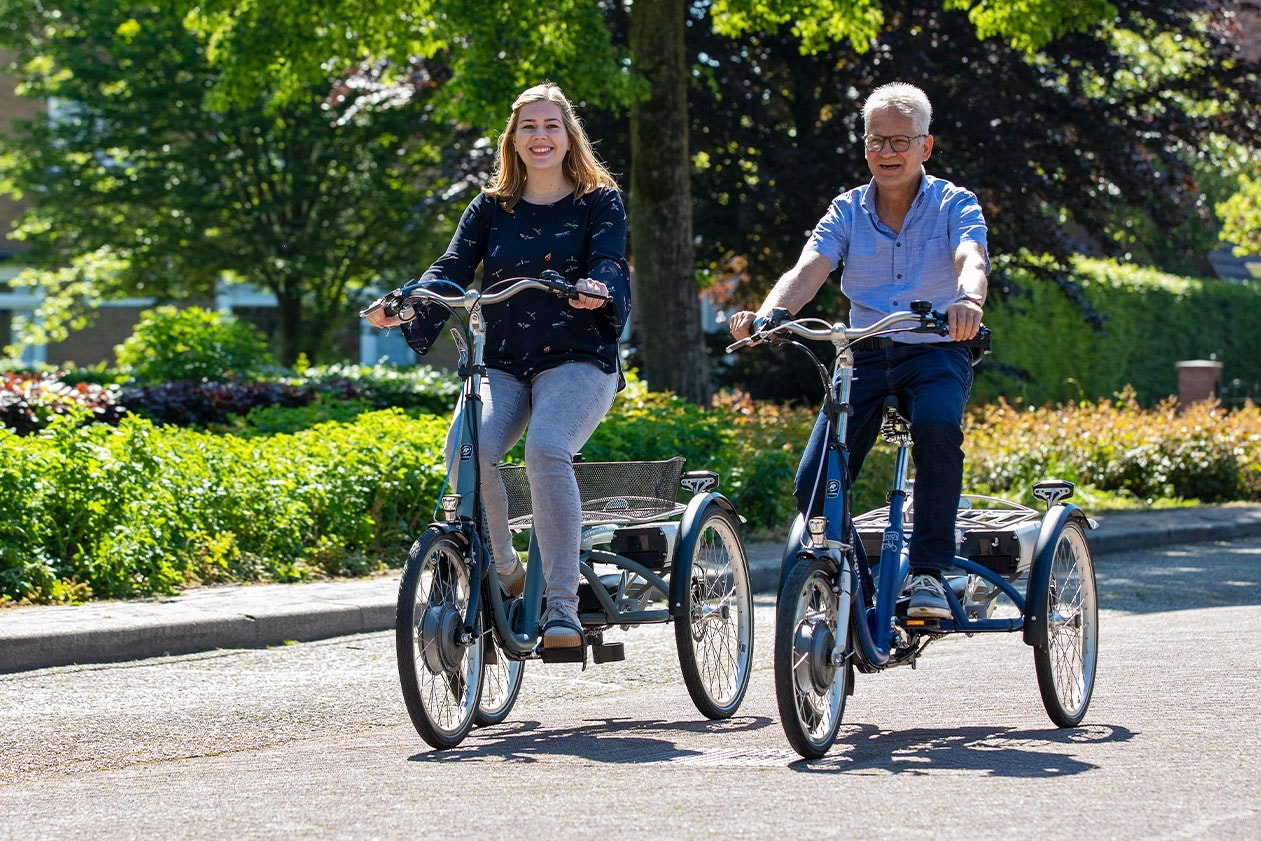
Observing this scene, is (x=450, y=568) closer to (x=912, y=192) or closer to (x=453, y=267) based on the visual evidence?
(x=453, y=267)

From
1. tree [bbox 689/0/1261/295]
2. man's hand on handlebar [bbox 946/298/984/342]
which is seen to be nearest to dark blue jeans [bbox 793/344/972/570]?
man's hand on handlebar [bbox 946/298/984/342]

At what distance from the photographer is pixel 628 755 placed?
5062mm

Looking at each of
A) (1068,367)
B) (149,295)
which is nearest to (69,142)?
(149,295)

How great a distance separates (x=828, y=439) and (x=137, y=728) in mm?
2397

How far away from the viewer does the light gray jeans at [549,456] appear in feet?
17.8

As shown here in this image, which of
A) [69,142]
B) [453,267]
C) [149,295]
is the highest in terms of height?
[69,142]

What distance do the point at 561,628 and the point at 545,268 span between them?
108 centimetres

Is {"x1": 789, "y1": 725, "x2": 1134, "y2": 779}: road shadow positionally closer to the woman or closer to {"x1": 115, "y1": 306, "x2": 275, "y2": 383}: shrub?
the woman

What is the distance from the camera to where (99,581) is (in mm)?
8344

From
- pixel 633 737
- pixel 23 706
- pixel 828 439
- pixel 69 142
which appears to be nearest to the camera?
pixel 828 439

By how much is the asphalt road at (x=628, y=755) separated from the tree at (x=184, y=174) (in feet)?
58.9

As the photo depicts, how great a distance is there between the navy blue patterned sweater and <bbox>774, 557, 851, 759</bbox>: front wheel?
1.13 metres

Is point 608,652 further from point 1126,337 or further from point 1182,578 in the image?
point 1126,337

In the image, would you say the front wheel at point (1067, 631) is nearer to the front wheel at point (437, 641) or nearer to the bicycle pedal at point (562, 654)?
the bicycle pedal at point (562, 654)
